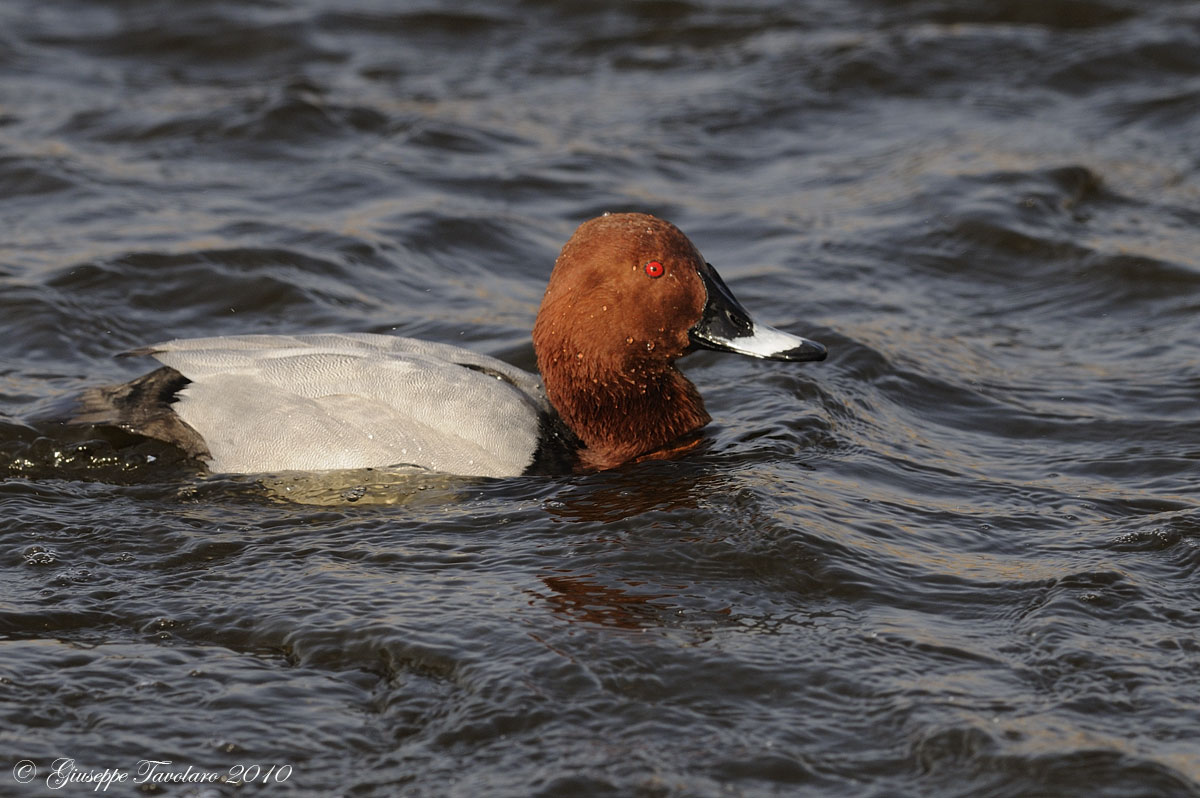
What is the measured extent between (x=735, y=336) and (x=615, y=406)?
0.58 meters

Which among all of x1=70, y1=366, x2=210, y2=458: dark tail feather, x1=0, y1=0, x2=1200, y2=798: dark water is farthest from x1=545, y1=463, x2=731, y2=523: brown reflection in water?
x1=70, y1=366, x2=210, y2=458: dark tail feather

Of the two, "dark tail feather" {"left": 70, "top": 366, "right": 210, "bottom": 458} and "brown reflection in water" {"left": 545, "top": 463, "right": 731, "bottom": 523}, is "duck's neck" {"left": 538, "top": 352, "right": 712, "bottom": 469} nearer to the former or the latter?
"brown reflection in water" {"left": 545, "top": 463, "right": 731, "bottom": 523}

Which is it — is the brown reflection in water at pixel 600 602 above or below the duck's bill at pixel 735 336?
below

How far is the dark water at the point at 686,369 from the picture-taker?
4.46 m

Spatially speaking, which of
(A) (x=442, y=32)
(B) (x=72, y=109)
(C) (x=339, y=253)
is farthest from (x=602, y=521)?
(A) (x=442, y=32)

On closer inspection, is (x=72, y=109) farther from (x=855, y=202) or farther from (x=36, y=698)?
(x=36, y=698)

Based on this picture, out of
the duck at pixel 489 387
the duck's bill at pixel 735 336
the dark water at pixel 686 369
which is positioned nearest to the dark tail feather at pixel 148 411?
the duck at pixel 489 387

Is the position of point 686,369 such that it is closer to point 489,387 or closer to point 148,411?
Result: point 489,387

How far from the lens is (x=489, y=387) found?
633cm

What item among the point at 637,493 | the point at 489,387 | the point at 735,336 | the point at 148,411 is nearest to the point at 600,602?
the point at 637,493

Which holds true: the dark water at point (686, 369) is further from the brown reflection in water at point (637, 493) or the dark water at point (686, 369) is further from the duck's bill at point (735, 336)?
the duck's bill at point (735, 336)

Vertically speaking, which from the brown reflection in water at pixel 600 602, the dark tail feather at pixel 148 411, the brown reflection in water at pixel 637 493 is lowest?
the brown reflection in water at pixel 600 602

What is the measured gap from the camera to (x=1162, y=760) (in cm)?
425

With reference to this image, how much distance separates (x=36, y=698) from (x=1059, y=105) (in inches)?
Result: 384
